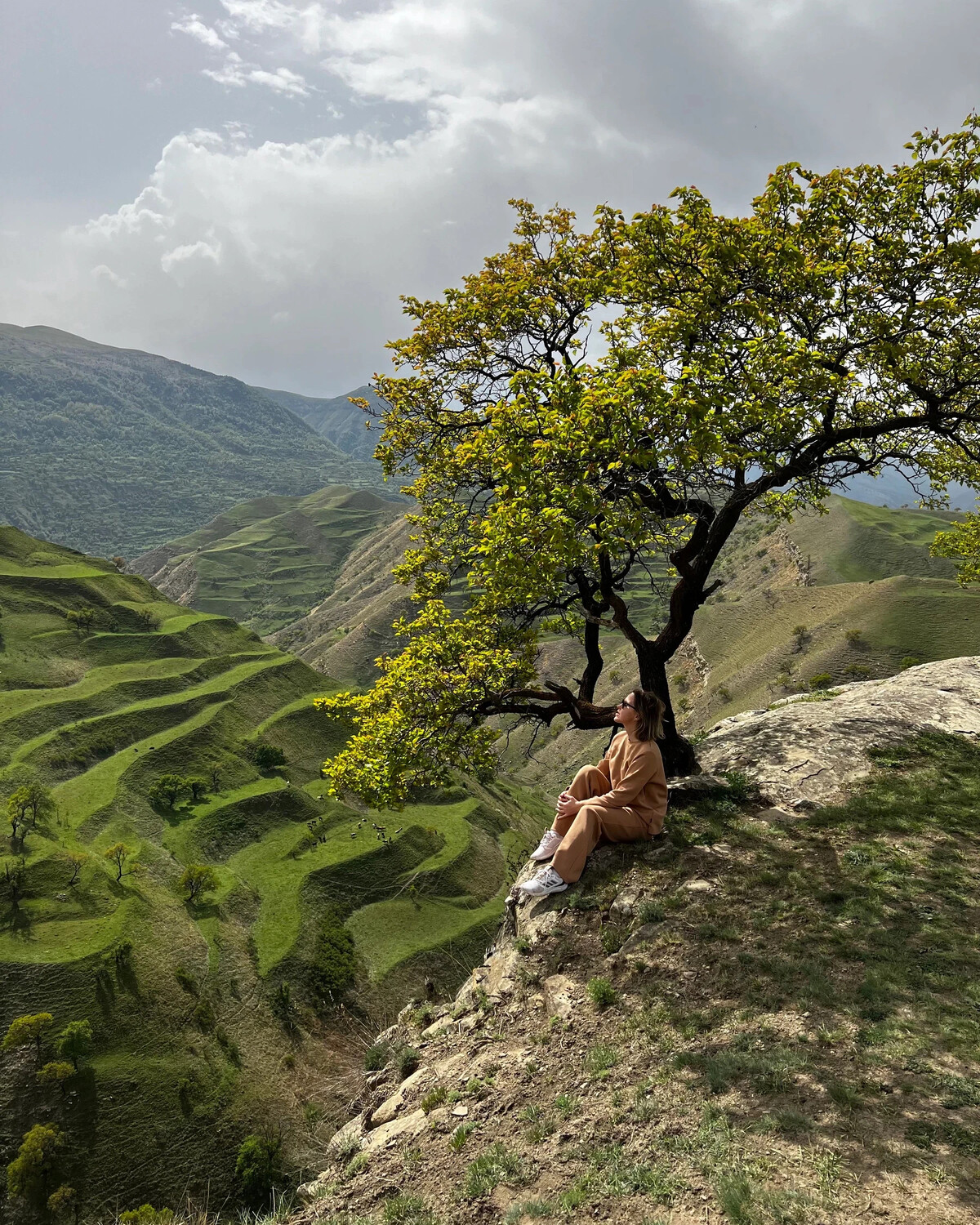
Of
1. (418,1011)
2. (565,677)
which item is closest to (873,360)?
(418,1011)

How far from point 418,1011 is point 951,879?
8.96 meters

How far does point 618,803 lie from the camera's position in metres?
10.9

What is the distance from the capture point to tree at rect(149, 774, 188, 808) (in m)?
58.8

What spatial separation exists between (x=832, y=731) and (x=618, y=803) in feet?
24.3

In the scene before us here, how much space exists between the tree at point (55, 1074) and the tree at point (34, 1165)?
5.88 ft

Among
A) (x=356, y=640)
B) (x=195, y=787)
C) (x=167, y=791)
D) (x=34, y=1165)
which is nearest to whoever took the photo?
(x=34, y=1165)

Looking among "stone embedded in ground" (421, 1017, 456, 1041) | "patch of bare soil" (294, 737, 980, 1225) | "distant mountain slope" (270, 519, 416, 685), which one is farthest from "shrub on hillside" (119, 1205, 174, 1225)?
"distant mountain slope" (270, 519, 416, 685)

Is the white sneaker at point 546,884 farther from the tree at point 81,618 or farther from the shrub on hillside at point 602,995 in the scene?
the tree at point 81,618

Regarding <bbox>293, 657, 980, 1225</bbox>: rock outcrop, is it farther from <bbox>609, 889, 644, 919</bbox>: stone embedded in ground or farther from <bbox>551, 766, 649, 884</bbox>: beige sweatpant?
<bbox>551, 766, 649, 884</bbox>: beige sweatpant

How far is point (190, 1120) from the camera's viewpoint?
35.4m

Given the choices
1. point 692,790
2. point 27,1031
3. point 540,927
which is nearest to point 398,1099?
point 540,927

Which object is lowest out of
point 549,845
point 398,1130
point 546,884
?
point 398,1130

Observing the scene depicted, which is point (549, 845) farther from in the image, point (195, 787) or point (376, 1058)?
point (195, 787)

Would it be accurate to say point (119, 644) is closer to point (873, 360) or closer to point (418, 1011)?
point (418, 1011)
